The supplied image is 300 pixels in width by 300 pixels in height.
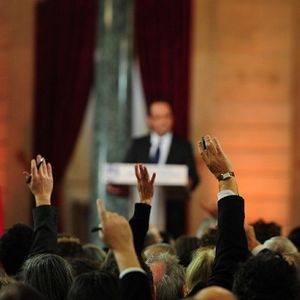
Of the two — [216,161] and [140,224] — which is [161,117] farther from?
[216,161]

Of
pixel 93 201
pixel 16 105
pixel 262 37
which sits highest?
pixel 262 37

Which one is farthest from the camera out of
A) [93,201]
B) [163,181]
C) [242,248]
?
[93,201]

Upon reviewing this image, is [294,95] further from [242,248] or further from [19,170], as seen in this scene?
[242,248]

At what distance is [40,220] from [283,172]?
6.69 metres

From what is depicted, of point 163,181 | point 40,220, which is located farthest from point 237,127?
point 40,220

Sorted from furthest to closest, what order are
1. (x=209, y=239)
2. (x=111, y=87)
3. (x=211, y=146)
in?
(x=111, y=87)
(x=209, y=239)
(x=211, y=146)

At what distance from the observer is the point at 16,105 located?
38.9 ft

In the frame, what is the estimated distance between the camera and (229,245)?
421cm

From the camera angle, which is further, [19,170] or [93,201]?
[19,170]

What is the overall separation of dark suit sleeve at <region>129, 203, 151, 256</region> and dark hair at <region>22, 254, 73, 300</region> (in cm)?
43

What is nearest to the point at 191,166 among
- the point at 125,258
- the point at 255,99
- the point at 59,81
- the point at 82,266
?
the point at 255,99

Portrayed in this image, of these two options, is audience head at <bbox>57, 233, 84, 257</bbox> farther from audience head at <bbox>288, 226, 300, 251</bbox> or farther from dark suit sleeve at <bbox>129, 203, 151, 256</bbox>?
audience head at <bbox>288, 226, 300, 251</bbox>

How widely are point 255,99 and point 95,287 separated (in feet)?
25.8

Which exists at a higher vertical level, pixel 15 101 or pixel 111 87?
pixel 111 87
